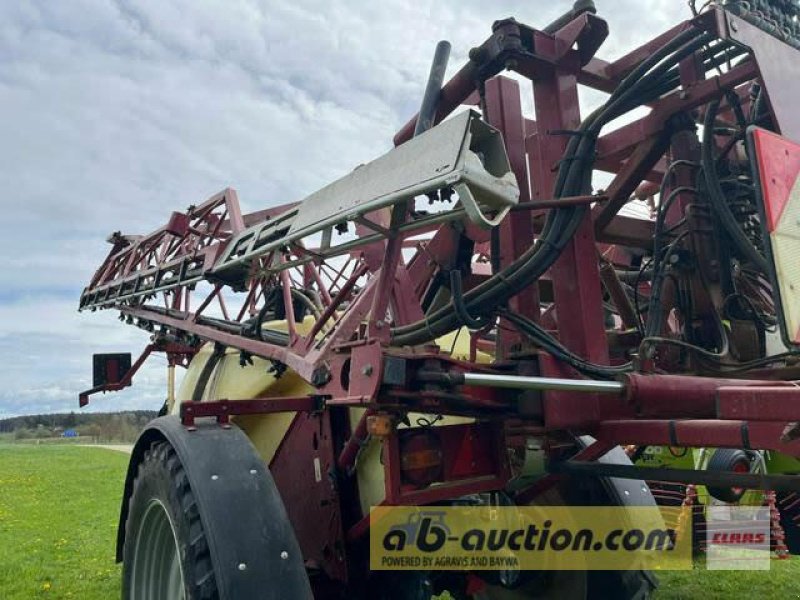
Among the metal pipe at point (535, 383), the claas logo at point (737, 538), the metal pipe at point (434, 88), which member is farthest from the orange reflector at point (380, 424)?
the claas logo at point (737, 538)

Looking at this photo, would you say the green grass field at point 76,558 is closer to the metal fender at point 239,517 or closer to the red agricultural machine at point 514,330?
the red agricultural machine at point 514,330

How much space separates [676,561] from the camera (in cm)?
659

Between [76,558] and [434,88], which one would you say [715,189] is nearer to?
[434,88]

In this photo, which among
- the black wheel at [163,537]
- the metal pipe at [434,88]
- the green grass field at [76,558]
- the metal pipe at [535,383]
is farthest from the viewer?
the green grass field at [76,558]

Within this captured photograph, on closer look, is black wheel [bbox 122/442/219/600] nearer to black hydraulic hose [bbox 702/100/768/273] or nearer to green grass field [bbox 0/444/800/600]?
black hydraulic hose [bbox 702/100/768/273]

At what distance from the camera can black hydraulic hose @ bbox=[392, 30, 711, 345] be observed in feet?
8.27

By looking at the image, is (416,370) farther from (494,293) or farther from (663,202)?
(663,202)

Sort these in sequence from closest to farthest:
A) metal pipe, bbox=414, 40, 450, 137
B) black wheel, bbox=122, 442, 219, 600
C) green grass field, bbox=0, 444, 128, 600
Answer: black wheel, bbox=122, 442, 219, 600
metal pipe, bbox=414, 40, 450, 137
green grass field, bbox=0, 444, 128, 600

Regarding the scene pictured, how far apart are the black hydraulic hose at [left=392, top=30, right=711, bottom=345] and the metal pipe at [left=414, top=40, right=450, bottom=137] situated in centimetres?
59

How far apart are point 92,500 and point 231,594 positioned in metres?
12.0

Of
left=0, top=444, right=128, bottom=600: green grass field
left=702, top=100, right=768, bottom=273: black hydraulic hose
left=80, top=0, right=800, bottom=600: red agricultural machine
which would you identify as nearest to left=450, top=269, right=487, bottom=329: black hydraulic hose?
left=80, top=0, right=800, bottom=600: red agricultural machine

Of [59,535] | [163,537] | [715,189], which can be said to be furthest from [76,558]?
[715,189]

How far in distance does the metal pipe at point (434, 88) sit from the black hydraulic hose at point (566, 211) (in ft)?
1.95

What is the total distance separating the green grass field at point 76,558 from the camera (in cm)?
582
